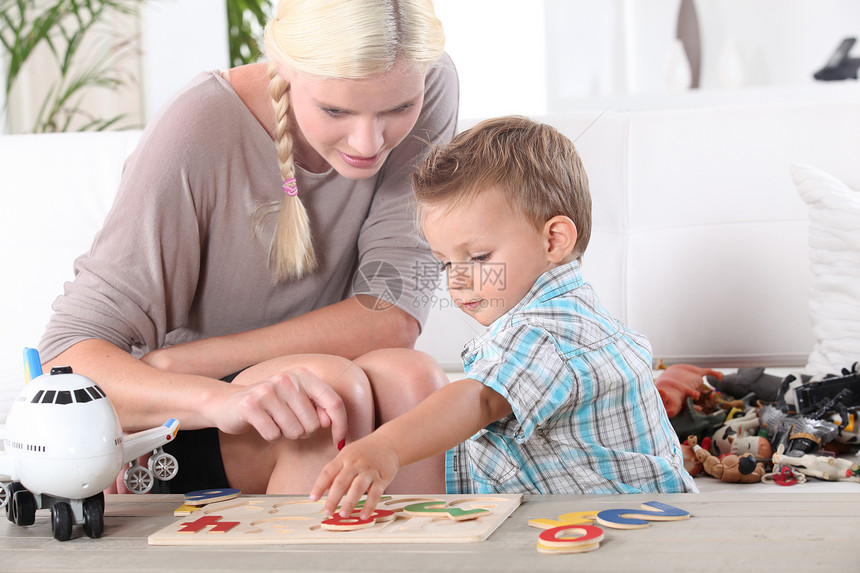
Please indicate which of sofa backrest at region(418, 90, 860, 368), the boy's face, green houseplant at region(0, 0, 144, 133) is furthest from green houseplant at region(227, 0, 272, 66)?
the boy's face

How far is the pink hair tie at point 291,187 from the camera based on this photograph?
1063 mm

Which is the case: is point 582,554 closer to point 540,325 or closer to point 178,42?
point 540,325

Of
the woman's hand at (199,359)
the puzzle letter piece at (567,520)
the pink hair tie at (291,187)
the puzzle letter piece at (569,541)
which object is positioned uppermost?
the pink hair tie at (291,187)

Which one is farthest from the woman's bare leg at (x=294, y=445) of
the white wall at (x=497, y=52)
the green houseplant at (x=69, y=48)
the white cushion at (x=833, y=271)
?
the white wall at (x=497, y=52)

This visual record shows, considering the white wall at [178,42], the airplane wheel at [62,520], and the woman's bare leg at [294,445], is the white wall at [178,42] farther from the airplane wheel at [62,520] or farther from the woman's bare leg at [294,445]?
the airplane wheel at [62,520]

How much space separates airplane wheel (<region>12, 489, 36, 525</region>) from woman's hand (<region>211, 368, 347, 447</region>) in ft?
0.60

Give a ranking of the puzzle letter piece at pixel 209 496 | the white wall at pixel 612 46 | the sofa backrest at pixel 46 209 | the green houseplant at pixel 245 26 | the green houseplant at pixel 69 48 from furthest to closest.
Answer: the white wall at pixel 612 46 → the green houseplant at pixel 245 26 → the green houseplant at pixel 69 48 → the sofa backrest at pixel 46 209 → the puzzle letter piece at pixel 209 496

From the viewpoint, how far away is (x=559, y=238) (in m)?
0.86

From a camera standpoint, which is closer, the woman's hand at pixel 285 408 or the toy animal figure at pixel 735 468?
the woman's hand at pixel 285 408

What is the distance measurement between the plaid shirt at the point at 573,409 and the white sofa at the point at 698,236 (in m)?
0.53

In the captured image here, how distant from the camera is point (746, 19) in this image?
323 centimetres

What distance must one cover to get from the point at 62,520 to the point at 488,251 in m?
0.43

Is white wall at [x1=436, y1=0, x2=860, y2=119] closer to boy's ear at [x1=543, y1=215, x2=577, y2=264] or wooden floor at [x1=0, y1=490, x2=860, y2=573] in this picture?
boy's ear at [x1=543, y1=215, x2=577, y2=264]

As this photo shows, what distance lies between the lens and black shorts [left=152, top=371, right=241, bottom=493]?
92 cm
